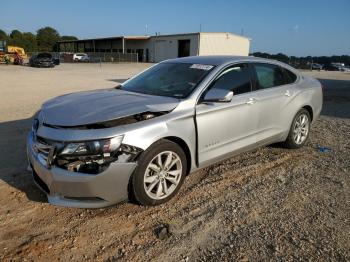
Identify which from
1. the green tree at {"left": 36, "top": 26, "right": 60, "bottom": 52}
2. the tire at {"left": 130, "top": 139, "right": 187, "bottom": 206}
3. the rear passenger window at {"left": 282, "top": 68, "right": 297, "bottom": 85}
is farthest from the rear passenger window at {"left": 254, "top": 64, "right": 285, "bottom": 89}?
the green tree at {"left": 36, "top": 26, "right": 60, "bottom": 52}

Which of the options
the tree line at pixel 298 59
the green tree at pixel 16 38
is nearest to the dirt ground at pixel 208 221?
the tree line at pixel 298 59

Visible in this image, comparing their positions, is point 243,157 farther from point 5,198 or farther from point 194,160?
point 5,198

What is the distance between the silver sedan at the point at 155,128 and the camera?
350 cm

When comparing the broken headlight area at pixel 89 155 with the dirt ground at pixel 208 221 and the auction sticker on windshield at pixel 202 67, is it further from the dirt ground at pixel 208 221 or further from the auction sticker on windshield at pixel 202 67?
the auction sticker on windshield at pixel 202 67

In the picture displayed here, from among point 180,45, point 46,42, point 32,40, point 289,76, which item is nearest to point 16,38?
point 32,40

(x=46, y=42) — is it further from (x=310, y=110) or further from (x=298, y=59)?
(x=310, y=110)

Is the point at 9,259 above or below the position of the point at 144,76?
below

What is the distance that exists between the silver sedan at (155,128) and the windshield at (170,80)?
2cm

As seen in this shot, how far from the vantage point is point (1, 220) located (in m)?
3.66

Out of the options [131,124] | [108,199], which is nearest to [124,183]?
[108,199]

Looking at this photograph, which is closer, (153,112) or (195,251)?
(195,251)

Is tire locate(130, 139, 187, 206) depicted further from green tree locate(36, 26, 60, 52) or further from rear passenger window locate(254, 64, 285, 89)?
green tree locate(36, 26, 60, 52)

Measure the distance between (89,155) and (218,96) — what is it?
1.62 meters

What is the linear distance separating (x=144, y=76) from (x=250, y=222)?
2652 mm
